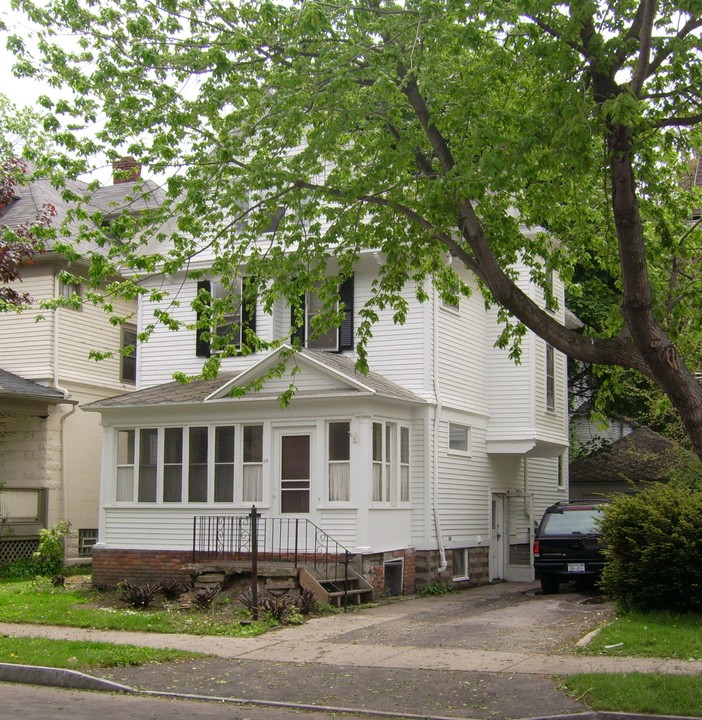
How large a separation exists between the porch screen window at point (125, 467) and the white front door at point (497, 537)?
8.11m

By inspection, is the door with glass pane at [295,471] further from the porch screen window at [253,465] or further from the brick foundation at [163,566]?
the brick foundation at [163,566]

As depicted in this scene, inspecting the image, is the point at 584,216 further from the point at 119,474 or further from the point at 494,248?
the point at 119,474

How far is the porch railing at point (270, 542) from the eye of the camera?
18.4 metres

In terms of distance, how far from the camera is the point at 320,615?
16438 millimetres

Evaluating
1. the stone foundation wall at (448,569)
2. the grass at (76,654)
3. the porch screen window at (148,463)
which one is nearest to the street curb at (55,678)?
the grass at (76,654)

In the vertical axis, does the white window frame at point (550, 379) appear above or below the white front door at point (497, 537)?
above

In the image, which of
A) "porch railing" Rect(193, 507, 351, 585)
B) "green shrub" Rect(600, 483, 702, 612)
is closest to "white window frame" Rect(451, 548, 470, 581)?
"porch railing" Rect(193, 507, 351, 585)

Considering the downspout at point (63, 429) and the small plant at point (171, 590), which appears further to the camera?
the downspout at point (63, 429)

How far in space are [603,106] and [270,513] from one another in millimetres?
11833

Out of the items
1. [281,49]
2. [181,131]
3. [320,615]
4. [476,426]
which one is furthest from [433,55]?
[476,426]

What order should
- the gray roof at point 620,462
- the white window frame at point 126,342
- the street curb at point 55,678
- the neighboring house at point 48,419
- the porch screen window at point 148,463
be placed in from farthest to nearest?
the gray roof at point 620,462 → the white window frame at point 126,342 → the neighboring house at point 48,419 → the porch screen window at point 148,463 → the street curb at point 55,678

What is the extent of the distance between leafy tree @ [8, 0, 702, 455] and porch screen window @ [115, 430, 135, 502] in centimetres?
915

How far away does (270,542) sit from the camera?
1934cm

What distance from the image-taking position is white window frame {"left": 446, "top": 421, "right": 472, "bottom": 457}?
70.5 feet
